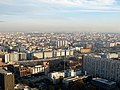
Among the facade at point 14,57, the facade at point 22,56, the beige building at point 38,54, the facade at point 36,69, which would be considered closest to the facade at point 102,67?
the facade at point 36,69

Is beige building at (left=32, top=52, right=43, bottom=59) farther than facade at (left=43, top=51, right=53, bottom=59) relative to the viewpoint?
No

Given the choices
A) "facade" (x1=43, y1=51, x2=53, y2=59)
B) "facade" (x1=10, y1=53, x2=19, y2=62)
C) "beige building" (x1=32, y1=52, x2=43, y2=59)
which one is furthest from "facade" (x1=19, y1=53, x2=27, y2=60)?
"facade" (x1=43, y1=51, x2=53, y2=59)

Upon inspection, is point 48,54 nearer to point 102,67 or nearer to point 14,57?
point 14,57

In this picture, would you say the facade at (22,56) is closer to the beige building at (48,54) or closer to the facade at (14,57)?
the facade at (14,57)

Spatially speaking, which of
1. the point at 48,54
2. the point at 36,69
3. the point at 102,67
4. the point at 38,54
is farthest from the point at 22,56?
the point at 102,67

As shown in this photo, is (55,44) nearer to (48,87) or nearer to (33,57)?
(33,57)

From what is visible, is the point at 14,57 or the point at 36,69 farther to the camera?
the point at 14,57

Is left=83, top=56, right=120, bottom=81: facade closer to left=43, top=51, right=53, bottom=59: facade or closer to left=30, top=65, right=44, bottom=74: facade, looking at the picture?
left=30, top=65, right=44, bottom=74: facade

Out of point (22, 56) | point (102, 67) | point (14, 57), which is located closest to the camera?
point (102, 67)
